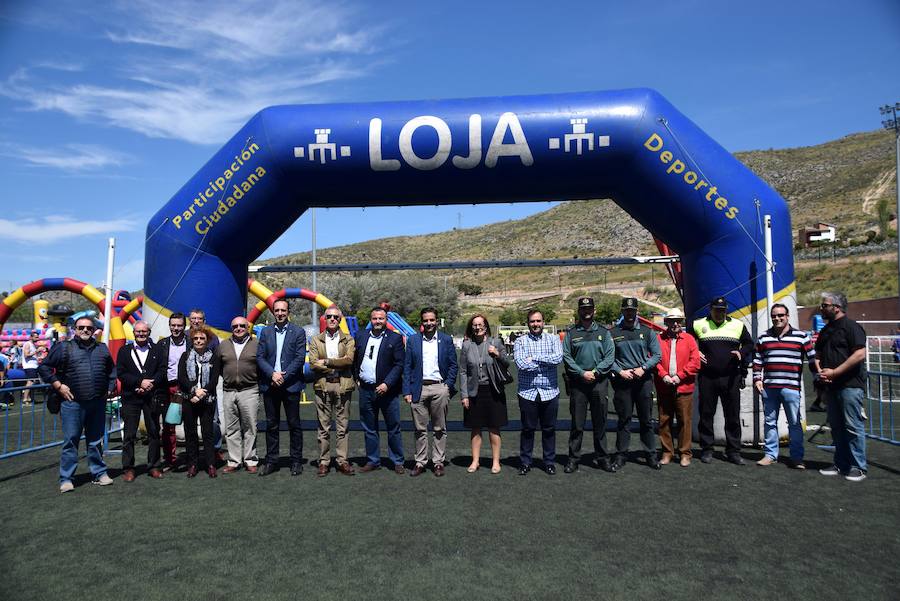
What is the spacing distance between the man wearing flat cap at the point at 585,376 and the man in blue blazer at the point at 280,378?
2.95m

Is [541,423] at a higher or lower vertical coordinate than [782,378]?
lower

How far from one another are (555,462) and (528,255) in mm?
81721

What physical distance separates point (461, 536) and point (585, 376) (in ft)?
8.33

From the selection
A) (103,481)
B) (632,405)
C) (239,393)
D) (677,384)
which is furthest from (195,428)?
(677,384)

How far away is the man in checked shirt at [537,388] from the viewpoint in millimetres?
6629

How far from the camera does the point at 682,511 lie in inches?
208

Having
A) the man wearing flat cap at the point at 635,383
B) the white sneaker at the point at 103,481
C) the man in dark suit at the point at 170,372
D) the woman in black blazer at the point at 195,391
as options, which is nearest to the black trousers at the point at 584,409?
the man wearing flat cap at the point at 635,383

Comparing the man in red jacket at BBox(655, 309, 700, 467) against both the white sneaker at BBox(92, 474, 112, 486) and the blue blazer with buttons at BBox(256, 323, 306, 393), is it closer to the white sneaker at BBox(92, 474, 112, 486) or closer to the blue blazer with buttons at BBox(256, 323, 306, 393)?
the blue blazer with buttons at BBox(256, 323, 306, 393)

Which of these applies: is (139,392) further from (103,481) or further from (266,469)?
(266,469)

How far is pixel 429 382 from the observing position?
22.3ft

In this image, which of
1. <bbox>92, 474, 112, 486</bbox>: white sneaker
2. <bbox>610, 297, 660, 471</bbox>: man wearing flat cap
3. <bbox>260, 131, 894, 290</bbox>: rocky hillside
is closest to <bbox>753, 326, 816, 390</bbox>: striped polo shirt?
<bbox>610, 297, 660, 471</bbox>: man wearing flat cap

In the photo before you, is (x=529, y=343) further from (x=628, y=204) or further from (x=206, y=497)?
(x=206, y=497)

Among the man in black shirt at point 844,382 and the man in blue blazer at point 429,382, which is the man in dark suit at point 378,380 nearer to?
the man in blue blazer at point 429,382

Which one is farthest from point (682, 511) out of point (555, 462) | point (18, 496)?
point (18, 496)
